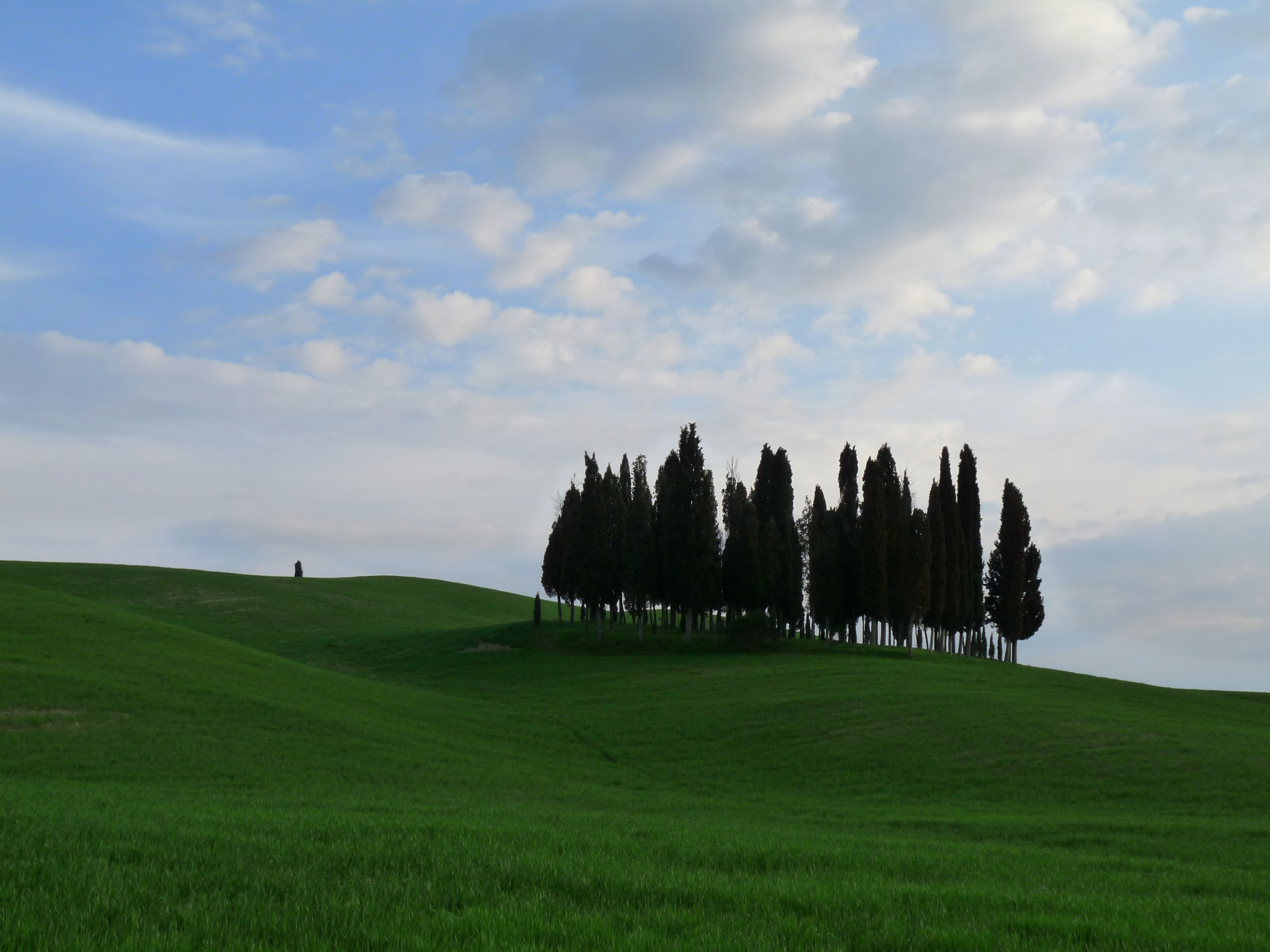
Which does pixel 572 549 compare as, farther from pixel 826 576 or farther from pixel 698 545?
pixel 826 576

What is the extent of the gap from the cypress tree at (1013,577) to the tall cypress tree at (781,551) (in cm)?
1997

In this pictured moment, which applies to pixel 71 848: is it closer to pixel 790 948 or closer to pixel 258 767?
pixel 790 948

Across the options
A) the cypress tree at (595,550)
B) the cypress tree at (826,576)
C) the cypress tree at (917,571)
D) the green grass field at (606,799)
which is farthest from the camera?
the cypress tree at (595,550)

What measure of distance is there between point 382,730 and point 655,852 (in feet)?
82.6

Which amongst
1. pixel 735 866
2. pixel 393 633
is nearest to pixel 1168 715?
pixel 735 866

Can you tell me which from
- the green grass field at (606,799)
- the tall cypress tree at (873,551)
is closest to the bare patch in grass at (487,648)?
the green grass field at (606,799)

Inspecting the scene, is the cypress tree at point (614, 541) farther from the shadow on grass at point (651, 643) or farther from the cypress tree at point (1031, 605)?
the cypress tree at point (1031, 605)

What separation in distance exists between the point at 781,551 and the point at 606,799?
1942 inches

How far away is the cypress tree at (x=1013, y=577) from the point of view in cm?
8194

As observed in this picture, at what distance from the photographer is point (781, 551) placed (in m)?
73.7

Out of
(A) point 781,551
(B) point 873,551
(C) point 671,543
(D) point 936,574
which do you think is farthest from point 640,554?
(D) point 936,574

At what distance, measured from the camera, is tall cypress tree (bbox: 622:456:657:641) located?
72.8 m

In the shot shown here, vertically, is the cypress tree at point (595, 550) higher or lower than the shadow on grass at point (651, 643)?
higher

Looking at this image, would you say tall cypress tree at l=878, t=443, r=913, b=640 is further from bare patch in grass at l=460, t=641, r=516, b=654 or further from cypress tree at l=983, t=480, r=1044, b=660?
bare patch in grass at l=460, t=641, r=516, b=654
